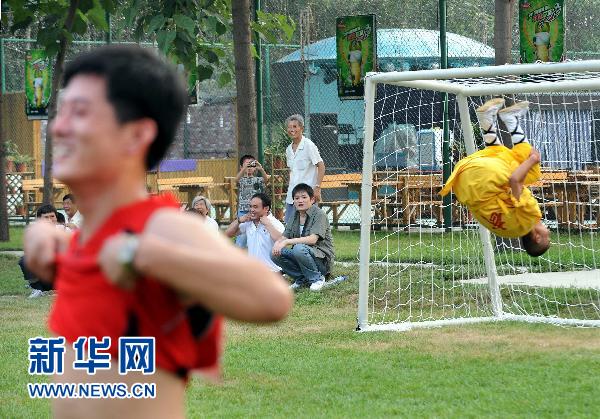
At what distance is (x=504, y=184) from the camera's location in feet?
31.1


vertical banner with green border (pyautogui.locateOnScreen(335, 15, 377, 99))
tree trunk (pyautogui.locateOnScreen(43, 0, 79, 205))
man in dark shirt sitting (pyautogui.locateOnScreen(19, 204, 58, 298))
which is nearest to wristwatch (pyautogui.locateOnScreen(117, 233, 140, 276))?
tree trunk (pyautogui.locateOnScreen(43, 0, 79, 205))

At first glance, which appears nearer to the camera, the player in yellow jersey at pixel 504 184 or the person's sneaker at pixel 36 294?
the player in yellow jersey at pixel 504 184

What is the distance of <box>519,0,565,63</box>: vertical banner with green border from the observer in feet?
51.4

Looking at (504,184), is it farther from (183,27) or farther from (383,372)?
(183,27)

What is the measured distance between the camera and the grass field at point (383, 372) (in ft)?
24.0

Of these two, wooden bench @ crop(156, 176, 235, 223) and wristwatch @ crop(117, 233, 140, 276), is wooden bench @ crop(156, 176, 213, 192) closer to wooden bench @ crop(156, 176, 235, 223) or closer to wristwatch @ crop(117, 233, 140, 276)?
wooden bench @ crop(156, 176, 235, 223)

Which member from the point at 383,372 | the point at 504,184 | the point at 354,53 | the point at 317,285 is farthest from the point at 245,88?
the point at 383,372

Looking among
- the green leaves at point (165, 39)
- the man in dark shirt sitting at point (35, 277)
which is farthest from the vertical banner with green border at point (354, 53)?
the man in dark shirt sitting at point (35, 277)

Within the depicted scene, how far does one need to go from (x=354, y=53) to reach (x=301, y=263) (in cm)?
504

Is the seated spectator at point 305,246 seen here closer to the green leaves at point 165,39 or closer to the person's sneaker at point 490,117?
the green leaves at point 165,39

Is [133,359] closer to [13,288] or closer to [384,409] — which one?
[384,409]

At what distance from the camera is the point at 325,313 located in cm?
1167

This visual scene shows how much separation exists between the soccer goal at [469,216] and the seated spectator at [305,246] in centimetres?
62

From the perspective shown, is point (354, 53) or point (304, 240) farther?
point (354, 53)
